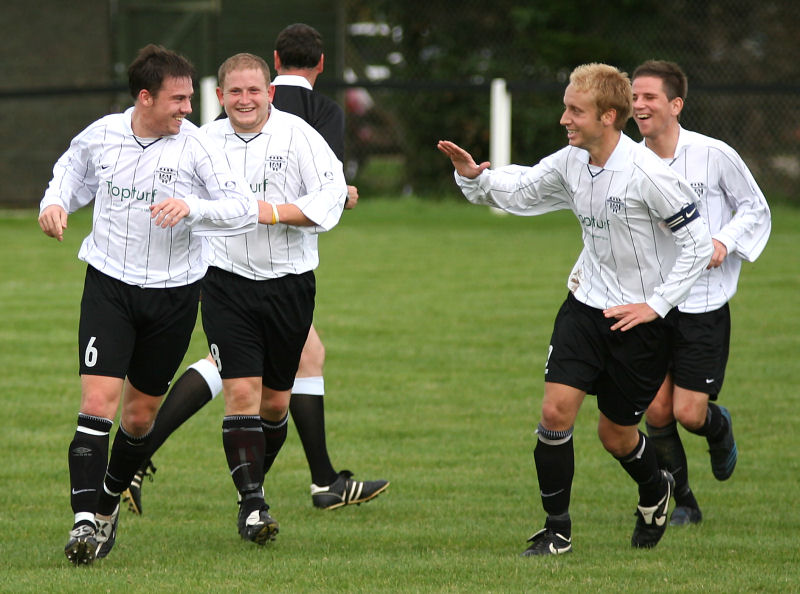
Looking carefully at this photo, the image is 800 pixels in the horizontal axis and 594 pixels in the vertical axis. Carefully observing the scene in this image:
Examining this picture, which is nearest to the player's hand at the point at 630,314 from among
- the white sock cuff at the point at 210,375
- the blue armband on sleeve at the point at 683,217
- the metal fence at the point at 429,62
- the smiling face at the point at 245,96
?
the blue armband on sleeve at the point at 683,217

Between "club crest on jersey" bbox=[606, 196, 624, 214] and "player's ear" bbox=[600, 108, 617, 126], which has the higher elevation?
"player's ear" bbox=[600, 108, 617, 126]

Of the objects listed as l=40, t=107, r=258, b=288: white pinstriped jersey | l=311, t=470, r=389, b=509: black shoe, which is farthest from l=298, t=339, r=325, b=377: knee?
l=40, t=107, r=258, b=288: white pinstriped jersey

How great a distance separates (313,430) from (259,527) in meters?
1.09

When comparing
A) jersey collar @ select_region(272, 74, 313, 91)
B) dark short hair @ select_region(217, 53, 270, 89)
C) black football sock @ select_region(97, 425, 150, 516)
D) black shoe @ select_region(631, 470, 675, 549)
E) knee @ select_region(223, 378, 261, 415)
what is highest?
dark short hair @ select_region(217, 53, 270, 89)

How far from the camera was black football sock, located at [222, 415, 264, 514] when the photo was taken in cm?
542

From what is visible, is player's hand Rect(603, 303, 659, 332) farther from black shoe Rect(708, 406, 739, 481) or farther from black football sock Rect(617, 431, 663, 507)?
black shoe Rect(708, 406, 739, 481)

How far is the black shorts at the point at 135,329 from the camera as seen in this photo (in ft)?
16.6

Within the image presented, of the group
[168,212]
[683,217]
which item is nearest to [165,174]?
[168,212]

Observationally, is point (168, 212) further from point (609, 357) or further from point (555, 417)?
Answer: point (609, 357)

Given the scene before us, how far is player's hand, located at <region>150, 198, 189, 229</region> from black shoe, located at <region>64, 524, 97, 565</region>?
1183 mm

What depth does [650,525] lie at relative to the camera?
553 centimetres

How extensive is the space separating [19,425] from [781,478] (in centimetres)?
446

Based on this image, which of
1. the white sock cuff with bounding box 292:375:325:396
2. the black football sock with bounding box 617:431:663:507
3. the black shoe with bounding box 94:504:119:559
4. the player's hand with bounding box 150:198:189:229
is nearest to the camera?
the player's hand with bounding box 150:198:189:229

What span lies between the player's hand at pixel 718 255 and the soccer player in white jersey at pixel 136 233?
2051mm
